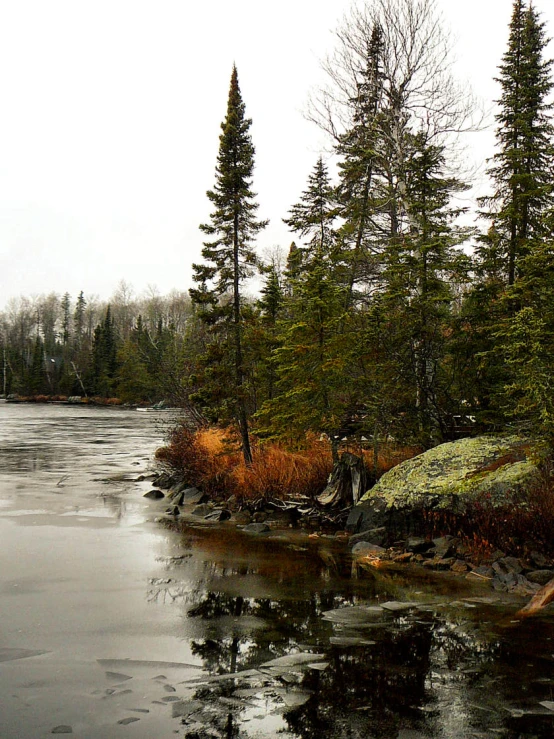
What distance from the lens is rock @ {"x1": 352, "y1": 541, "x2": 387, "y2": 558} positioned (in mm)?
10992

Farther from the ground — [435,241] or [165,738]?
[435,241]

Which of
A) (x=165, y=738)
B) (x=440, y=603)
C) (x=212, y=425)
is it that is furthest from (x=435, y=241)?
(x=212, y=425)

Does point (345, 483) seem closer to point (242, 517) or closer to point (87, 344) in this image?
point (242, 517)

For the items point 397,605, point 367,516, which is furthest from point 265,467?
point 397,605

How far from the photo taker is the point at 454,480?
1088 cm

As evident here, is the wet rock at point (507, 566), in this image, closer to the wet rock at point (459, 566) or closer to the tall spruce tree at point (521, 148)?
the wet rock at point (459, 566)

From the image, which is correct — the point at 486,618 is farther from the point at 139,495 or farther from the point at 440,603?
the point at 139,495

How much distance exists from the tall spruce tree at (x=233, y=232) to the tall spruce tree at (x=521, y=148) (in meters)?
6.39

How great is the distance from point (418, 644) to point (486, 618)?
50.8 inches

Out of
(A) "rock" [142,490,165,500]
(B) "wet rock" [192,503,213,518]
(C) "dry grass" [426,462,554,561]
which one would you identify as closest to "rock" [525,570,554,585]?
(C) "dry grass" [426,462,554,561]

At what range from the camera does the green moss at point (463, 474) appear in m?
10.2

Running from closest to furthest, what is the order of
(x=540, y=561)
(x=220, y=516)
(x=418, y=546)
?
(x=540, y=561) < (x=418, y=546) < (x=220, y=516)

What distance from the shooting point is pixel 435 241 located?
41.3 ft

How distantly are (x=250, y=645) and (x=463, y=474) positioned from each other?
18.5ft
